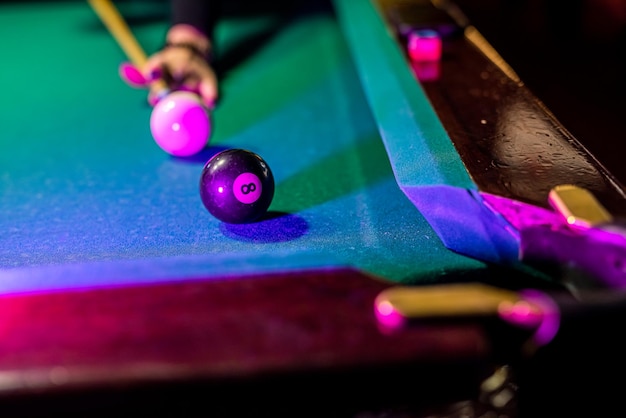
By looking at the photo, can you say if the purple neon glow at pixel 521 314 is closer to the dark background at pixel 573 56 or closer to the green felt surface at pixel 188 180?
the green felt surface at pixel 188 180

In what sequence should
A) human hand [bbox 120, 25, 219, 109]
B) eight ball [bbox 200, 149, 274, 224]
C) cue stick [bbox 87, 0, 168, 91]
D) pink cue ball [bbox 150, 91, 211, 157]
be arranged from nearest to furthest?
eight ball [bbox 200, 149, 274, 224] < pink cue ball [bbox 150, 91, 211, 157] < human hand [bbox 120, 25, 219, 109] < cue stick [bbox 87, 0, 168, 91]

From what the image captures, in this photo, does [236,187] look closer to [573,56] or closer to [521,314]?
[521,314]

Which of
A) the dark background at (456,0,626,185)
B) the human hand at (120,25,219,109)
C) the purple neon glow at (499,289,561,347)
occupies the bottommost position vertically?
the dark background at (456,0,626,185)

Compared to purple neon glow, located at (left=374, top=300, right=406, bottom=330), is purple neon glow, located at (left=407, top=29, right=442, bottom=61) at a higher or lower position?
lower

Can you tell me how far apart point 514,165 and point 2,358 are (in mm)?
887

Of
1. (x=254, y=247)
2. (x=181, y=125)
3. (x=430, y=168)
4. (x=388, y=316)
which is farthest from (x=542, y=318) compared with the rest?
(x=181, y=125)

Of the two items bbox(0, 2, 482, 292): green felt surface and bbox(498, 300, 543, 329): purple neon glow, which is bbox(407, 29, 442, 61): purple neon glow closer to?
bbox(0, 2, 482, 292): green felt surface

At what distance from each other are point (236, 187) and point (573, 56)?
1354 millimetres

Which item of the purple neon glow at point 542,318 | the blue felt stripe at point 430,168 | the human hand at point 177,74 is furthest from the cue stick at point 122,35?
the purple neon glow at point 542,318

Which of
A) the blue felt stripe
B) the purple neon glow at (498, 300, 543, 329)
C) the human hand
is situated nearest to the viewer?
the purple neon glow at (498, 300, 543, 329)

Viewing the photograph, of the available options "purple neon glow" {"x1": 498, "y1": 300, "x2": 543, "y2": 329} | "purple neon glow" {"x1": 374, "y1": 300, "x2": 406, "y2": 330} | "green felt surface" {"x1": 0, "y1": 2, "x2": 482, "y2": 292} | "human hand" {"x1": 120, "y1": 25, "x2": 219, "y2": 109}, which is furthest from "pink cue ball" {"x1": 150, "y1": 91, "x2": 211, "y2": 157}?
"purple neon glow" {"x1": 498, "y1": 300, "x2": 543, "y2": 329}

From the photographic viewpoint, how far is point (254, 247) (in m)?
1.22

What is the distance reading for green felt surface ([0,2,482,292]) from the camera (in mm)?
1083

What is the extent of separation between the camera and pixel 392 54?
194 centimetres
